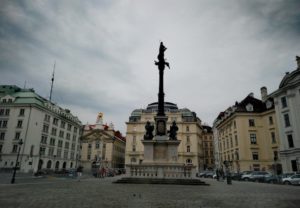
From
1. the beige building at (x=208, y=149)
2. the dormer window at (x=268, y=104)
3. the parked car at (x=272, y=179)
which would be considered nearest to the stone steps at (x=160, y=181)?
the parked car at (x=272, y=179)

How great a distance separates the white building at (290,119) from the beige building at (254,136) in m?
8.88

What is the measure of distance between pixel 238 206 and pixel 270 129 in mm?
48901

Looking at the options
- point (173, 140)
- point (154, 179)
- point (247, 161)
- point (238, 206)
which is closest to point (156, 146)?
point (173, 140)

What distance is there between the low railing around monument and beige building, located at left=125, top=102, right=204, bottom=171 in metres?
52.9

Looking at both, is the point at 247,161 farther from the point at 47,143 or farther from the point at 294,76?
the point at 47,143

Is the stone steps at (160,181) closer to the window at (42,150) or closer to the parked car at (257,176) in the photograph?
the parked car at (257,176)

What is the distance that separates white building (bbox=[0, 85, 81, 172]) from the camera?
51656 mm

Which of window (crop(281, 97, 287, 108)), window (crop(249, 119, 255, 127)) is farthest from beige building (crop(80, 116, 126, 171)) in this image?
window (crop(281, 97, 287, 108))

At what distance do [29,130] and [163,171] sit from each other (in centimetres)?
4344

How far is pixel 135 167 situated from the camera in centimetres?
2206

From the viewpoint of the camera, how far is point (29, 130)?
53438 millimetres

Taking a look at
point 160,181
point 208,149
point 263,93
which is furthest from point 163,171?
point 208,149

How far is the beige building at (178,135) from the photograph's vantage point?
75438mm

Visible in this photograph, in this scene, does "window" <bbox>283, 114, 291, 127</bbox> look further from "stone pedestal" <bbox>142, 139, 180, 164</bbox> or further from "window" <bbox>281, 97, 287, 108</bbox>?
"stone pedestal" <bbox>142, 139, 180, 164</bbox>
